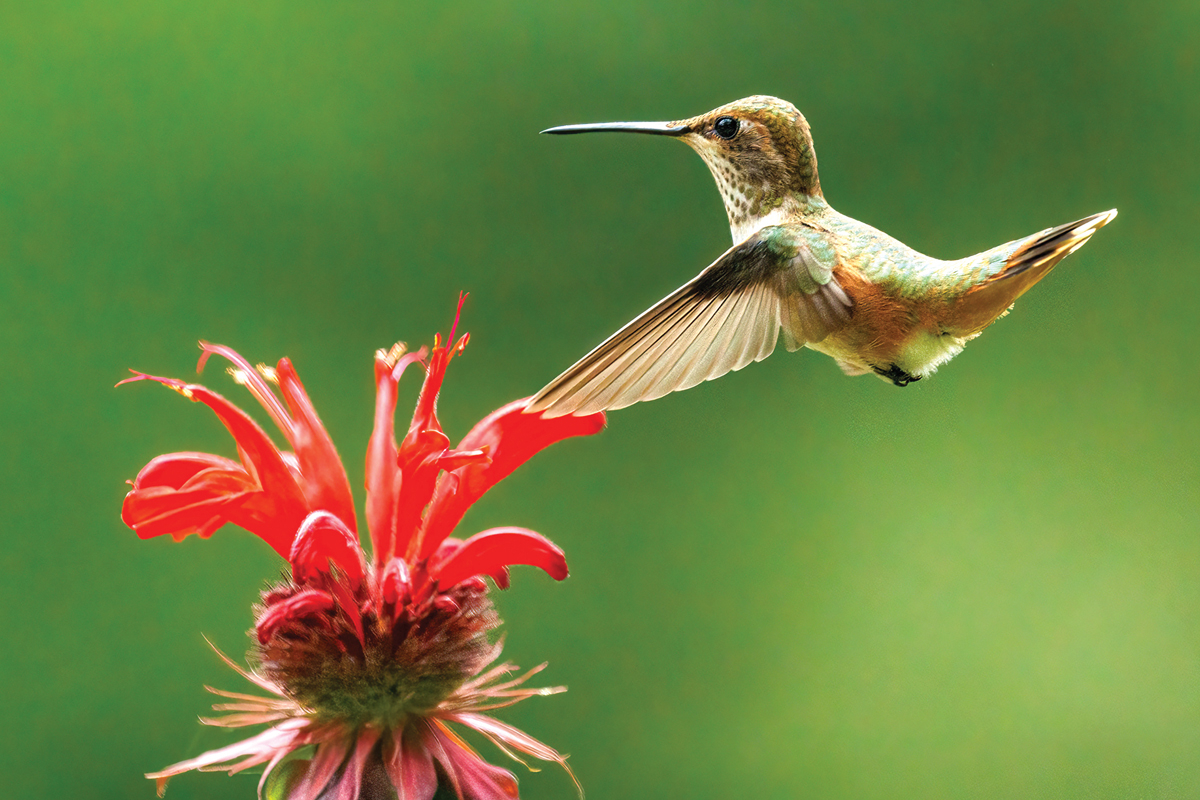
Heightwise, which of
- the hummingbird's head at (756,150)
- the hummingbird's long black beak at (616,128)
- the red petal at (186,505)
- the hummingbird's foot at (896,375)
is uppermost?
the hummingbird's head at (756,150)

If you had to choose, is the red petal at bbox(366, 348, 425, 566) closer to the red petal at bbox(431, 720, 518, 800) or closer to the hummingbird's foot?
the red petal at bbox(431, 720, 518, 800)

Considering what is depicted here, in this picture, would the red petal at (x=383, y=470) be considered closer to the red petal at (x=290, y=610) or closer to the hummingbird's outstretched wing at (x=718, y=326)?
the red petal at (x=290, y=610)

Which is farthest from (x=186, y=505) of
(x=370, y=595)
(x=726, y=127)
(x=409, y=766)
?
(x=726, y=127)

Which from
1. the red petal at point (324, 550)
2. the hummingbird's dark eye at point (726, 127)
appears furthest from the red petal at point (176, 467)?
the hummingbird's dark eye at point (726, 127)

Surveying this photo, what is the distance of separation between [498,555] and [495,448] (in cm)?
9

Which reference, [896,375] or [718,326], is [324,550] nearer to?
[718,326]

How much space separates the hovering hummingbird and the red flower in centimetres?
18

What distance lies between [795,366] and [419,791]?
1745mm

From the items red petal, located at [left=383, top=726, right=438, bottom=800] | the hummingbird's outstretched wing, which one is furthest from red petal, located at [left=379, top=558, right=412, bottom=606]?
the hummingbird's outstretched wing

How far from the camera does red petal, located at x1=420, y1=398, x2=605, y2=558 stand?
3.29 ft

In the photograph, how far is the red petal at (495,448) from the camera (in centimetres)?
100

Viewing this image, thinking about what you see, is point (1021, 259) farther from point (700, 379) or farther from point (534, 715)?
point (534, 715)

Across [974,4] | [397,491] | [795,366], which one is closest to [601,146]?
[795,366]

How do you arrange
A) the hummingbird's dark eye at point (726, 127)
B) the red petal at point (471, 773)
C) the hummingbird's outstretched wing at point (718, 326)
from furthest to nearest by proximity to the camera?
the hummingbird's dark eye at point (726, 127) < the red petal at point (471, 773) < the hummingbird's outstretched wing at point (718, 326)
